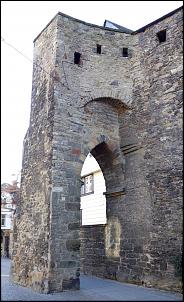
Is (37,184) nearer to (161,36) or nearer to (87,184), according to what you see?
(161,36)

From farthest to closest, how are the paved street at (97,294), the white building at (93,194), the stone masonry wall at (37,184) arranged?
the white building at (93,194) → the stone masonry wall at (37,184) → the paved street at (97,294)

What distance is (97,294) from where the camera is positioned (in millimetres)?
8227

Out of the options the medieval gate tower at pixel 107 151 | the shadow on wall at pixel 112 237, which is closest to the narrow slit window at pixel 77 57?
the medieval gate tower at pixel 107 151

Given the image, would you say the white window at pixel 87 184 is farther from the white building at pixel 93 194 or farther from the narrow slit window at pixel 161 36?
the narrow slit window at pixel 161 36

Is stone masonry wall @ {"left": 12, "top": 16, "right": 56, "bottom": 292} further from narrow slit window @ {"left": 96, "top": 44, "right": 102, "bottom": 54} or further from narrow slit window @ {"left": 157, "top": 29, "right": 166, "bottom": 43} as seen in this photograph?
narrow slit window @ {"left": 157, "top": 29, "right": 166, "bottom": 43}

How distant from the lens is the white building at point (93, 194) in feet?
52.0

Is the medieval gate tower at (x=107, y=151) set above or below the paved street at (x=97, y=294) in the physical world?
above

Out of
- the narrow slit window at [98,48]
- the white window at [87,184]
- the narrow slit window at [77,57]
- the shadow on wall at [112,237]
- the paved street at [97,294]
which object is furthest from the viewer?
the white window at [87,184]

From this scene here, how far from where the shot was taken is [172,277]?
337 inches

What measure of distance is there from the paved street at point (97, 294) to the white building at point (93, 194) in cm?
611

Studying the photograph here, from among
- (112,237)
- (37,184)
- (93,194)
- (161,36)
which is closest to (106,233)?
(112,237)

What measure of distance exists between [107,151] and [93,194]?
20.3ft

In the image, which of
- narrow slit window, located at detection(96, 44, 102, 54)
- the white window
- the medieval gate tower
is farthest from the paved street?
the white window

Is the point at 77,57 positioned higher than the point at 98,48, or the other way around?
the point at 98,48
